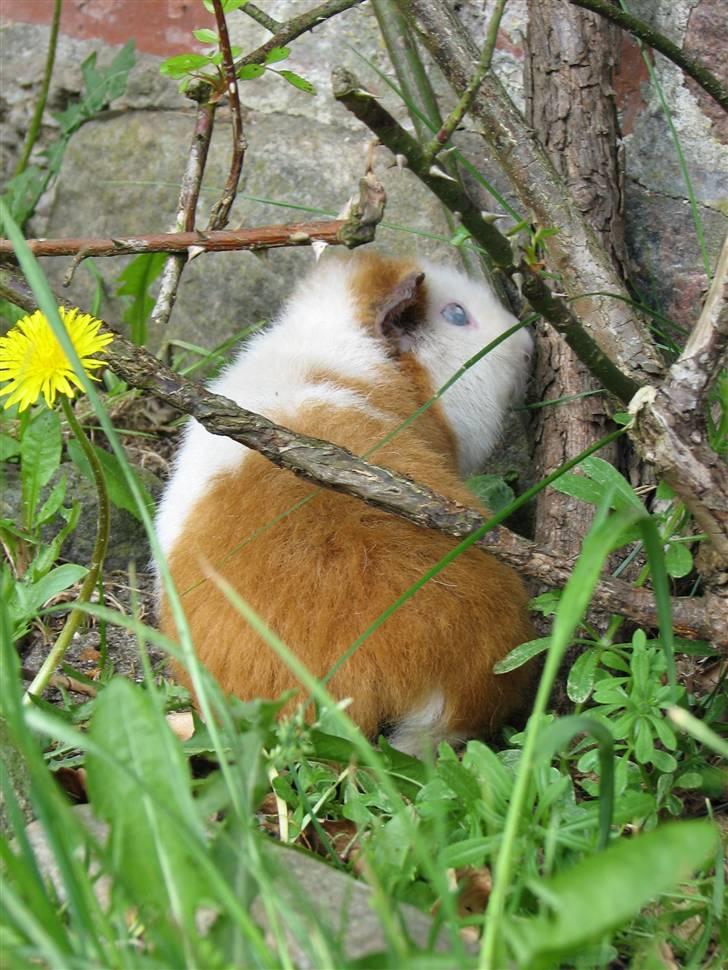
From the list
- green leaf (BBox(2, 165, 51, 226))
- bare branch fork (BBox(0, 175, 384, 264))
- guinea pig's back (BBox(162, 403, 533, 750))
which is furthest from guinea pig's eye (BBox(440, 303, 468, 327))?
green leaf (BBox(2, 165, 51, 226))

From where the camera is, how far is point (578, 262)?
80.6 inches

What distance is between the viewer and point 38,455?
93.1 inches

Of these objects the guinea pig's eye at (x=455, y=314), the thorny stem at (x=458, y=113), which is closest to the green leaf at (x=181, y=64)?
the thorny stem at (x=458, y=113)

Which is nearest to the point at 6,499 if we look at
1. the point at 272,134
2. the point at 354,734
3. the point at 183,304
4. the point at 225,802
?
the point at 183,304

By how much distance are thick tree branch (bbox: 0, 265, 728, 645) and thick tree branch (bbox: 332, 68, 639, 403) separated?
336mm

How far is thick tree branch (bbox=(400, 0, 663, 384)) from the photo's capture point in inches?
79.4

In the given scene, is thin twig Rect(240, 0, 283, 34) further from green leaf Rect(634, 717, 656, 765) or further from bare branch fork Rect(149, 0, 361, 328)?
green leaf Rect(634, 717, 656, 765)

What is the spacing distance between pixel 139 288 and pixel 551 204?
139 cm

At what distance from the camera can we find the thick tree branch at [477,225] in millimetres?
1376

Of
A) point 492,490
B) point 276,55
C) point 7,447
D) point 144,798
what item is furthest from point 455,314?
point 144,798

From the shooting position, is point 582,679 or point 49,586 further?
point 49,586

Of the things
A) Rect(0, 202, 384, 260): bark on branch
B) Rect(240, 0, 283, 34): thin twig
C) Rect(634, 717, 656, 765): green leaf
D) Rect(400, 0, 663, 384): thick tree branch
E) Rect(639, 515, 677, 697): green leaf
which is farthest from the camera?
Rect(240, 0, 283, 34): thin twig

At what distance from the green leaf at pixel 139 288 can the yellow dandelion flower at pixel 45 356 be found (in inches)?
50.1

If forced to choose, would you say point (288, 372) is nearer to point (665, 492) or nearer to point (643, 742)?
point (665, 492)
